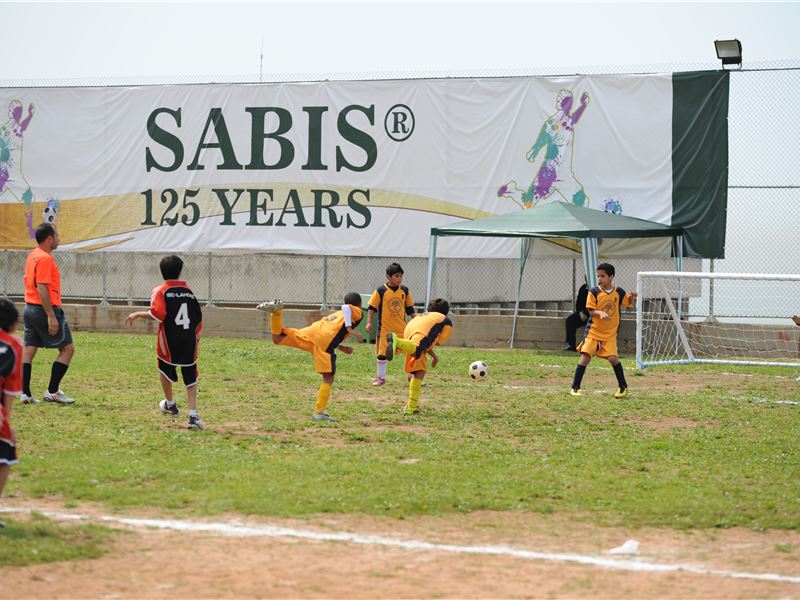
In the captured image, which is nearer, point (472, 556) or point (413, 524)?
point (472, 556)

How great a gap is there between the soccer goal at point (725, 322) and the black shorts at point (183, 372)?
11439mm

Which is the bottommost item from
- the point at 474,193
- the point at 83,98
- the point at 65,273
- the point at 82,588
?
the point at 82,588

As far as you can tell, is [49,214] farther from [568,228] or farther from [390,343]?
[390,343]

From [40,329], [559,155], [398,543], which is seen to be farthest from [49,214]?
[398,543]

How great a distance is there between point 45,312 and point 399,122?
47.8 ft

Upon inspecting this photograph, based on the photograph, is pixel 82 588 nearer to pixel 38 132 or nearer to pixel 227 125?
pixel 227 125

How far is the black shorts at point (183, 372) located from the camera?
11.7 metres

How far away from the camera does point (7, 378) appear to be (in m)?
7.43

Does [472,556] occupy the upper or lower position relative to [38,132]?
lower

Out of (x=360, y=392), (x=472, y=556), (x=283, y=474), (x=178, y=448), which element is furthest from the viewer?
(x=360, y=392)

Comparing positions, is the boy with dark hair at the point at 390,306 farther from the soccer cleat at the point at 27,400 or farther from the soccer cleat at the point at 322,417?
the soccer cleat at the point at 27,400

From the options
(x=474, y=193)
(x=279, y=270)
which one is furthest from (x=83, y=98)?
(x=474, y=193)

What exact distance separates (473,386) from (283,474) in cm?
721

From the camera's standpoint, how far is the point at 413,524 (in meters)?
8.02
